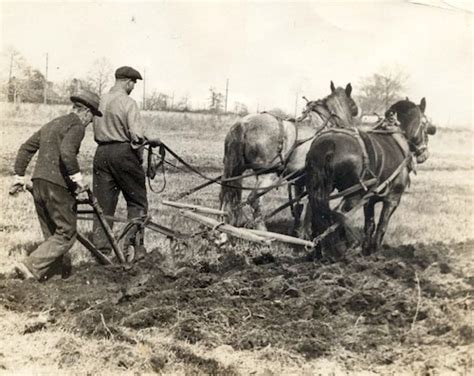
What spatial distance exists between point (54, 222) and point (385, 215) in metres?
2.91

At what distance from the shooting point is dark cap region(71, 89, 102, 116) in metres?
4.54

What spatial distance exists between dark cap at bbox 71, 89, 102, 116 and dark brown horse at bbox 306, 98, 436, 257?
191 centimetres

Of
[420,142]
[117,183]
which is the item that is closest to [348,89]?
[420,142]

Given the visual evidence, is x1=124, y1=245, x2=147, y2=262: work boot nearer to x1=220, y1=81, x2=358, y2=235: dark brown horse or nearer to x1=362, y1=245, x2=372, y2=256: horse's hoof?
x1=220, y1=81, x2=358, y2=235: dark brown horse

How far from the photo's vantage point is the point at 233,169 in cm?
587

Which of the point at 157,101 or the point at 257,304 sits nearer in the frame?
the point at 257,304

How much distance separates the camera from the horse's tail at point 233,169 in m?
5.74

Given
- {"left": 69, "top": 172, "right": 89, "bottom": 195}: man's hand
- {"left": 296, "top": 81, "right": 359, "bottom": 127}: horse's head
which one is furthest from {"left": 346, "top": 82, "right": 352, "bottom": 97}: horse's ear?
{"left": 69, "top": 172, "right": 89, "bottom": 195}: man's hand

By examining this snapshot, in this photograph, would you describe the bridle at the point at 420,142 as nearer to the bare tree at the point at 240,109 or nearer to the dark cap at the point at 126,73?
the bare tree at the point at 240,109

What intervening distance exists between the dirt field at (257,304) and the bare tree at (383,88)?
633 millimetres

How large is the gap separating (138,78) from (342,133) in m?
1.85

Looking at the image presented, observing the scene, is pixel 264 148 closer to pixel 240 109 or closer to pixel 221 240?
pixel 240 109

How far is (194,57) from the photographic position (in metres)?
5.23

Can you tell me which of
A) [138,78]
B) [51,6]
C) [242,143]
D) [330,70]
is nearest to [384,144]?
[330,70]
